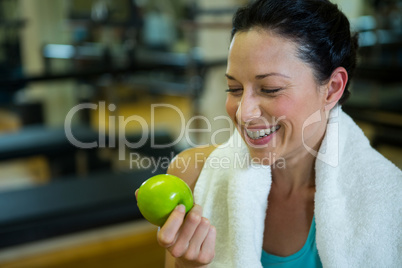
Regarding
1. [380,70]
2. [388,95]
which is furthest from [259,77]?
[388,95]

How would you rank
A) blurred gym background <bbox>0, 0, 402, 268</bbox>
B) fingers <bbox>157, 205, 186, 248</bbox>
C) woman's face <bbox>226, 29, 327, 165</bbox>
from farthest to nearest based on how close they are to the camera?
blurred gym background <bbox>0, 0, 402, 268</bbox> < woman's face <bbox>226, 29, 327, 165</bbox> < fingers <bbox>157, 205, 186, 248</bbox>

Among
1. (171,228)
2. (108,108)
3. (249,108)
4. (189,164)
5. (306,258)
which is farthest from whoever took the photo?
(108,108)

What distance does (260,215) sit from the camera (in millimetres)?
1189

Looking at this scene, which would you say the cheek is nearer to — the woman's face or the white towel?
the woman's face

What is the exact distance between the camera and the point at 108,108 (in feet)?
13.5

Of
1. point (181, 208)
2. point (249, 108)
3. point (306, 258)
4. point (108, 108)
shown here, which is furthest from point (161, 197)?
point (108, 108)

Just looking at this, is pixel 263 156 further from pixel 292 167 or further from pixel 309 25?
pixel 309 25

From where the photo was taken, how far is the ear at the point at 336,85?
43.9 inches

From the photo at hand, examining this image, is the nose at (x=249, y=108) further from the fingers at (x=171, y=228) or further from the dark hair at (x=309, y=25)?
the fingers at (x=171, y=228)

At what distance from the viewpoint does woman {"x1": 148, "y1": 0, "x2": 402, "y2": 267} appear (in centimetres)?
103

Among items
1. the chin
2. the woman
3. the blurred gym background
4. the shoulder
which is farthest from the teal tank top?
the blurred gym background

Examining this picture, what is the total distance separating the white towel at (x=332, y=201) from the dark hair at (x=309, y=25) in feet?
0.61

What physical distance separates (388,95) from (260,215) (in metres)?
3.61

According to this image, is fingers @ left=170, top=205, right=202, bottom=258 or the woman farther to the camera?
the woman
